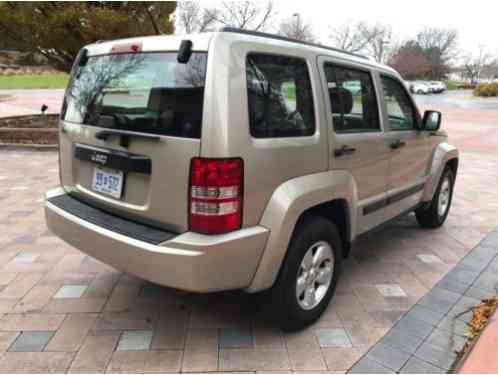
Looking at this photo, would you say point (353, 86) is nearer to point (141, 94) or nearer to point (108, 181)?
point (141, 94)

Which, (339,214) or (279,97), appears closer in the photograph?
(279,97)

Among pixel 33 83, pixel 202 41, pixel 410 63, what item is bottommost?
pixel 202 41

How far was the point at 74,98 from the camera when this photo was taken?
2.84 metres

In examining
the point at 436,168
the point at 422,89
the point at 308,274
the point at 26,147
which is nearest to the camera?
the point at 308,274

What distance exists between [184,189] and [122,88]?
2.82 feet

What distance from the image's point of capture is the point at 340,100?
283 centimetres

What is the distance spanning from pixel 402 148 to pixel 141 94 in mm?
2340

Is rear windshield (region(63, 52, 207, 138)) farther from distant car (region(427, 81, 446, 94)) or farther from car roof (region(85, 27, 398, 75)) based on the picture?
distant car (region(427, 81, 446, 94))

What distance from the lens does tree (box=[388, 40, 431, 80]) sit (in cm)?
5972

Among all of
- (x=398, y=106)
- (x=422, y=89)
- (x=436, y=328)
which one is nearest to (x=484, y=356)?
(x=436, y=328)

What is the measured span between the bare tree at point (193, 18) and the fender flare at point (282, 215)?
24.3 meters

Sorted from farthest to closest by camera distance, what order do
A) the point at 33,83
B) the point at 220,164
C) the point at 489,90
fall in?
the point at 33,83, the point at 489,90, the point at 220,164

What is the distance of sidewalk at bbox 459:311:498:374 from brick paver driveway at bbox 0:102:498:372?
52 cm

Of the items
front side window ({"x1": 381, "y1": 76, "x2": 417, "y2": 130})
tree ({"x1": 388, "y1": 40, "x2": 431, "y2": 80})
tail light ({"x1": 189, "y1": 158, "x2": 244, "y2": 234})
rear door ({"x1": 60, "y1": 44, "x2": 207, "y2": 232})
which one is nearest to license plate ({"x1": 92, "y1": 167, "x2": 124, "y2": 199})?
rear door ({"x1": 60, "y1": 44, "x2": 207, "y2": 232})
